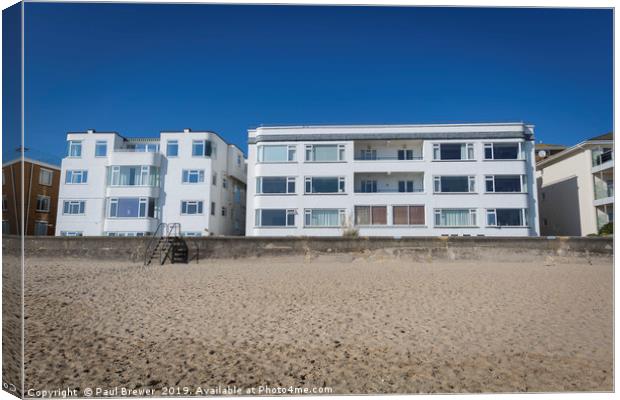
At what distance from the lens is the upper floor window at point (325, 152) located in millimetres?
19656

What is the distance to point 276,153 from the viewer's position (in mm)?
19609

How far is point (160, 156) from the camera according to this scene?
19.8 meters

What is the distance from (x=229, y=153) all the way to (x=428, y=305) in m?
17.6

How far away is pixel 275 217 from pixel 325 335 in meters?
14.5

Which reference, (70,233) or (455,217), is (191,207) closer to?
(70,233)

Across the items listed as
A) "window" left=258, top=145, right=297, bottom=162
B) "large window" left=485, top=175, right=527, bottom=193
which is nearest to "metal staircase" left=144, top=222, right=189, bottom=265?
"window" left=258, top=145, right=297, bottom=162

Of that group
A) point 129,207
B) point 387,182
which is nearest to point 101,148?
point 129,207

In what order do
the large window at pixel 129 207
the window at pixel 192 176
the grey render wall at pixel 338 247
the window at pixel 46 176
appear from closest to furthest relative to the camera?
the window at pixel 46 176, the grey render wall at pixel 338 247, the large window at pixel 129 207, the window at pixel 192 176

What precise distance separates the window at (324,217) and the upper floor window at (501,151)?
7.17 m

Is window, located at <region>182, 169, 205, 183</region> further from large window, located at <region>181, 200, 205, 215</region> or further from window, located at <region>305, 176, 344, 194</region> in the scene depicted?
window, located at <region>305, 176, 344, 194</region>

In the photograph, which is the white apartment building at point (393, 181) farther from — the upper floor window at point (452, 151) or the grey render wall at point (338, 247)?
the grey render wall at point (338, 247)

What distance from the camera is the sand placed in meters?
3.40

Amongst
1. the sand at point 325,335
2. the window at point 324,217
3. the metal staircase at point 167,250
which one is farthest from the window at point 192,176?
the sand at point 325,335

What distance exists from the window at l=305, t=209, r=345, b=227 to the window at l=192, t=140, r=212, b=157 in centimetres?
583
